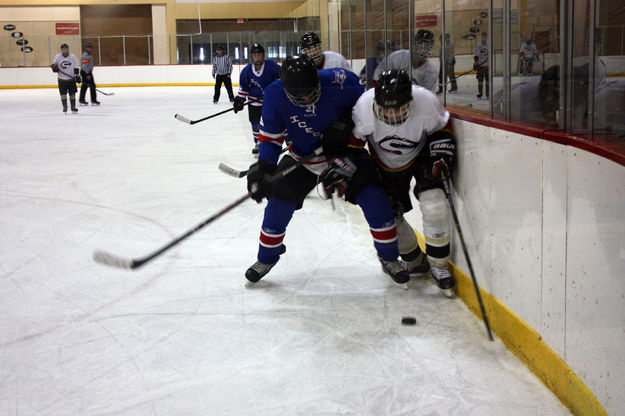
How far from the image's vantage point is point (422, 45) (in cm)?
359

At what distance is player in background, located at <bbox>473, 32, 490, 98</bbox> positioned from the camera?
2705mm

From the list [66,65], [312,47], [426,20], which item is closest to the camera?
[426,20]

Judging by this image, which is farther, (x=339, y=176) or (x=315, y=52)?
(x=315, y=52)

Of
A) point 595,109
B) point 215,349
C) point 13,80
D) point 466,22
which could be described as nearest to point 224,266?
point 215,349

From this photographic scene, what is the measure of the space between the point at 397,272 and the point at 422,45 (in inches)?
51.0

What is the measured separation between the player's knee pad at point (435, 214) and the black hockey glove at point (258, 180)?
0.70m

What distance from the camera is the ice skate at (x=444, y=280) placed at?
9.78 ft

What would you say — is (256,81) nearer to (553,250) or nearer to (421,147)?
(421,147)

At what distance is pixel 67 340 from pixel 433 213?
1613 millimetres

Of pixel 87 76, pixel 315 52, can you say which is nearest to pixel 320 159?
pixel 315 52

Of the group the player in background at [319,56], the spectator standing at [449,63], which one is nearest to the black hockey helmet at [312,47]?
the player in background at [319,56]

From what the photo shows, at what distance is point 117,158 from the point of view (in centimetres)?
693

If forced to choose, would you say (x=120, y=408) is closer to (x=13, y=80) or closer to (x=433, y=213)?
(x=433, y=213)

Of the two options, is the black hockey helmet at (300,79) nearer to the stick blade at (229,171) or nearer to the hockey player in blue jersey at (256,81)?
the stick blade at (229,171)
